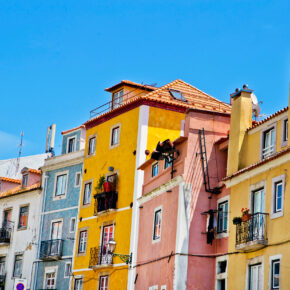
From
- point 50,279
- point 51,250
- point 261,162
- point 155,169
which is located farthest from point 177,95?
point 261,162

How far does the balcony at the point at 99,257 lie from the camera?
38781 millimetres

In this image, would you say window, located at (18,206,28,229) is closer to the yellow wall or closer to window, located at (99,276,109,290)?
the yellow wall

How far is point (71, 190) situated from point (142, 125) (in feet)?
26.2

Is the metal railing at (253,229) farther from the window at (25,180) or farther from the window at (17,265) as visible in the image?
the window at (25,180)

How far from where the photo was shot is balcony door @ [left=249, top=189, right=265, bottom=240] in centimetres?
2592

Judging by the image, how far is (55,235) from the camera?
4519cm

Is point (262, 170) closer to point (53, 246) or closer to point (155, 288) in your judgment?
point (155, 288)

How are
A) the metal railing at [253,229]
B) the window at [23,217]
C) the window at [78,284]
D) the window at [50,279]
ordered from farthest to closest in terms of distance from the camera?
the window at [23,217] → the window at [50,279] → the window at [78,284] → the metal railing at [253,229]

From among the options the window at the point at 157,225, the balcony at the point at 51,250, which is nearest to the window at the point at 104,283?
the balcony at the point at 51,250

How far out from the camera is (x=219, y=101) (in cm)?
4331

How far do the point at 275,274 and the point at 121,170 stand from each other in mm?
16271

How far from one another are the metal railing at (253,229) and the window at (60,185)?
20.3m

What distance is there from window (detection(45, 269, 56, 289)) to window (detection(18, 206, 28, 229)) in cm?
457

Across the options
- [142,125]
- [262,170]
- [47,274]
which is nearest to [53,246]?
[47,274]
